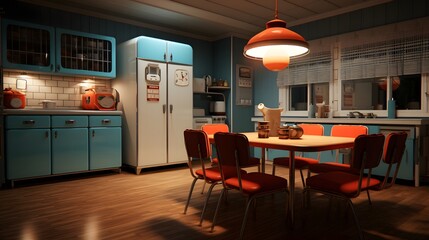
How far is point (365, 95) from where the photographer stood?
4.81 metres

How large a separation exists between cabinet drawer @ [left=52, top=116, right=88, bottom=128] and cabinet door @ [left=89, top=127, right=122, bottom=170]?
149 millimetres

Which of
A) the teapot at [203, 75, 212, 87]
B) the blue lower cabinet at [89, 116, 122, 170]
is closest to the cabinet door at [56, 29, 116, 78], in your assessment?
the blue lower cabinet at [89, 116, 122, 170]

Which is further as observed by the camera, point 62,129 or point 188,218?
point 62,129

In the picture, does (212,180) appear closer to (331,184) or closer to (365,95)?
(331,184)

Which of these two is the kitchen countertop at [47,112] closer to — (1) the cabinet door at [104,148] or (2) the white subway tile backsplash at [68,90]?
(1) the cabinet door at [104,148]

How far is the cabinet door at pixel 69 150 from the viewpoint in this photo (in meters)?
3.94

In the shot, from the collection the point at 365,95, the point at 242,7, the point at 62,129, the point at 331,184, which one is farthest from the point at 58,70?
the point at 365,95

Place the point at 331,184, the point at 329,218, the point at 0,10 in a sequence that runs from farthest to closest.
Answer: the point at 0,10, the point at 329,218, the point at 331,184

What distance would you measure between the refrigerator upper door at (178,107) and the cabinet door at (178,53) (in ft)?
0.30

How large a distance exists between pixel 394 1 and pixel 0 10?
514cm

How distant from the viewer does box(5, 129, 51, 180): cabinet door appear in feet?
11.9

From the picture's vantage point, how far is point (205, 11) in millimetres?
4977

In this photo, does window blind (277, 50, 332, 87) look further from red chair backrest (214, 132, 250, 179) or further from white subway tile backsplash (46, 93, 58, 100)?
white subway tile backsplash (46, 93, 58, 100)

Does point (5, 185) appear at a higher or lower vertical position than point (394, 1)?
lower
